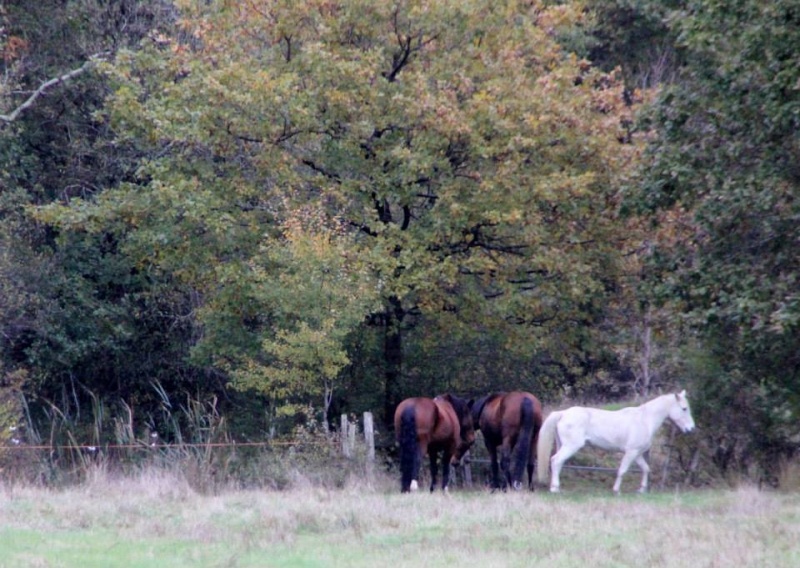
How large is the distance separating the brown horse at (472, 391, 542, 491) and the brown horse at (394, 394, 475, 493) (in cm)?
32

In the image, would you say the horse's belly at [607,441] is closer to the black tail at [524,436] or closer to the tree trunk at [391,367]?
the black tail at [524,436]

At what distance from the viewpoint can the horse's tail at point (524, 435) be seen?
17000 mm

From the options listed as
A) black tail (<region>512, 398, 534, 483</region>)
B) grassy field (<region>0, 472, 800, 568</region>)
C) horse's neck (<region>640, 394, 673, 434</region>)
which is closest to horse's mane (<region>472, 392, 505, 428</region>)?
black tail (<region>512, 398, 534, 483</region>)

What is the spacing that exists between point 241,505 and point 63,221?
8568mm

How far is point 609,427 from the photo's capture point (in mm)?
17047

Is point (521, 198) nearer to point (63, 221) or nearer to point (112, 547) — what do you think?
point (63, 221)

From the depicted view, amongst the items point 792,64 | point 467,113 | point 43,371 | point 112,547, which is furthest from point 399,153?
point 43,371

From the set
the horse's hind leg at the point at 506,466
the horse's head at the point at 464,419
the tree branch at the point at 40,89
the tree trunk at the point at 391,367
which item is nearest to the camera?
the horse's hind leg at the point at 506,466

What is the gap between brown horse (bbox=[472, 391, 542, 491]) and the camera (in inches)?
671

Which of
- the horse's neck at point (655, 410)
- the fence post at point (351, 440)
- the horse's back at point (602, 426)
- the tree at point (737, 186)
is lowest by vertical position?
the fence post at point (351, 440)

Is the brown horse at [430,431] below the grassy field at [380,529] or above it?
above

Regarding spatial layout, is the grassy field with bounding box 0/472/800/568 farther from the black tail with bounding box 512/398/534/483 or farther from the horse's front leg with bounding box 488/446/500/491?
the horse's front leg with bounding box 488/446/500/491

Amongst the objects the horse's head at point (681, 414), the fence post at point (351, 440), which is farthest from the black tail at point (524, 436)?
the fence post at point (351, 440)

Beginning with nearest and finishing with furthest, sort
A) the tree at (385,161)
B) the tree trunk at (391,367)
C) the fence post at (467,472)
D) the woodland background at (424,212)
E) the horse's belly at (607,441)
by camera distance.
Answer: the woodland background at (424,212)
the horse's belly at (607,441)
the tree at (385,161)
the fence post at (467,472)
the tree trunk at (391,367)
